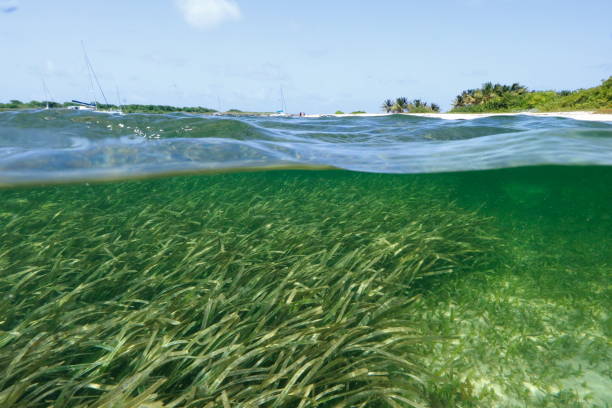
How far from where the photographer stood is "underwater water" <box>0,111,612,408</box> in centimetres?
240

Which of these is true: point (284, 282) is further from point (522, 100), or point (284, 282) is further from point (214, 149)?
point (522, 100)

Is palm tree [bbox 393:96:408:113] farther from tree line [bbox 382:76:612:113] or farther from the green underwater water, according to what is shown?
the green underwater water

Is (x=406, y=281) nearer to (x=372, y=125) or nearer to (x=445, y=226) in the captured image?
(x=445, y=226)

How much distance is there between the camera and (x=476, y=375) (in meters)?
3.11

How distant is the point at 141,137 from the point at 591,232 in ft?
36.2

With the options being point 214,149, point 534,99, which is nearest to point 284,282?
point 214,149

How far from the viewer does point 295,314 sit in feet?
10.3

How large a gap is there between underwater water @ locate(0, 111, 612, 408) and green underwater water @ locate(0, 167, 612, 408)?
2 centimetres

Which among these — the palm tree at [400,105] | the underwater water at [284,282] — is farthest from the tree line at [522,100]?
the underwater water at [284,282]

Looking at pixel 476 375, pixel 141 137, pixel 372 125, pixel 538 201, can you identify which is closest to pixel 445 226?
pixel 476 375

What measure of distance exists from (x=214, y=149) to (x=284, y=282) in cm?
555

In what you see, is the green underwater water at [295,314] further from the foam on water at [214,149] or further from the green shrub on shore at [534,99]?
the green shrub on shore at [534,99]

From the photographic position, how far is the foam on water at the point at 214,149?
790 centimetres

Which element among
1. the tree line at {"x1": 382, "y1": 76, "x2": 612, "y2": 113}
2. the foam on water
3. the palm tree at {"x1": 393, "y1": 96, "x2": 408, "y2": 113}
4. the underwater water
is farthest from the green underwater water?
the palm tree at {"x1": 393, "y1": 96, "x2": 408, "y2": 113}
